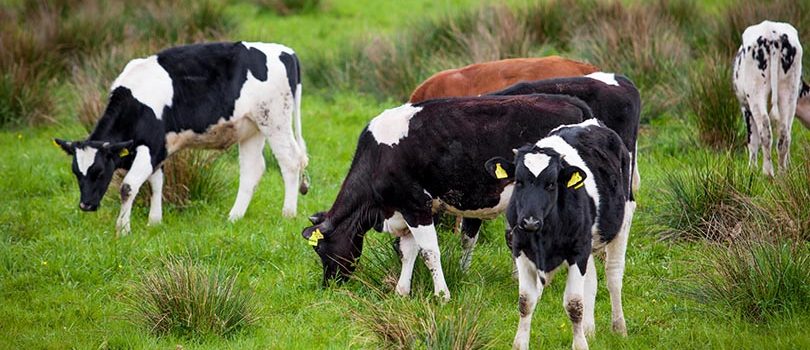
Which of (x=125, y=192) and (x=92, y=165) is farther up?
(x=92, y=165)

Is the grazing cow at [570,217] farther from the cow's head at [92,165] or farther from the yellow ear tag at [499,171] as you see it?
the cow's head at [92,165]

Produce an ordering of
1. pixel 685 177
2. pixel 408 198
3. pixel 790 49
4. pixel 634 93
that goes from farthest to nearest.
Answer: pixel 790 49 < pixel 685 177 < pixel 634 93 < pixel 408 198

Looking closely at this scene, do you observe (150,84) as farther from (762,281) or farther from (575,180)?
(762,281)

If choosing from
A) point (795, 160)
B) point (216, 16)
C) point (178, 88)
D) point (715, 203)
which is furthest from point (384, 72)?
point (715, 203)

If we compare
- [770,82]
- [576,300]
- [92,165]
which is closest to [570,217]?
[576,300]

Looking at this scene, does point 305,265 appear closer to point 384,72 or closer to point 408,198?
point 408,198

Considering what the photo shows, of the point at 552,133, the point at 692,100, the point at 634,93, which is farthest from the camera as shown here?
the point at 692,100

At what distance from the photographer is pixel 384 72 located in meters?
16.5

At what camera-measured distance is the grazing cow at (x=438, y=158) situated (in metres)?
8.43

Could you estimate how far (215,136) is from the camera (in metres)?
11.5

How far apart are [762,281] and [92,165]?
675cm

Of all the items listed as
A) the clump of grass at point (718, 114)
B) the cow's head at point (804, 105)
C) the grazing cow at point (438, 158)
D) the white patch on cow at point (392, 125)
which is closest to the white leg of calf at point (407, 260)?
the grazing cow at point (438, 158)

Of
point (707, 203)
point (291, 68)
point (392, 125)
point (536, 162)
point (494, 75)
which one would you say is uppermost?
point (536, 162)

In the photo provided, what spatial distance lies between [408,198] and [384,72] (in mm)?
8169
